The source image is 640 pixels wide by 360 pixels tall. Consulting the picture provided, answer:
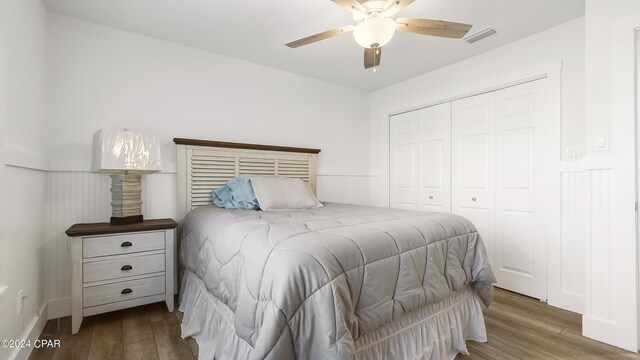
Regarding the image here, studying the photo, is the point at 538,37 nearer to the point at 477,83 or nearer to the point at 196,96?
the point at 477,83

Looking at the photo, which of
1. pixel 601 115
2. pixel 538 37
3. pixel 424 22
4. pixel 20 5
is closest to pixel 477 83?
pixel 538 37

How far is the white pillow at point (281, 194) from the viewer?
255 cm

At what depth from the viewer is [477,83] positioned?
120 inches

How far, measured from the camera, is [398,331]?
56.9 inches

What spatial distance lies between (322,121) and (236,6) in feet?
6.04

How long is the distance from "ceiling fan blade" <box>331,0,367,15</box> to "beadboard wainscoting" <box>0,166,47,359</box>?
200 cm

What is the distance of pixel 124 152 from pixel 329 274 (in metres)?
1.84

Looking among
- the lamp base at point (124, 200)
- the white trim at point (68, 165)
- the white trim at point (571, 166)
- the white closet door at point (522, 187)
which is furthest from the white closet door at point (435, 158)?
the white trim at point (68, 165)

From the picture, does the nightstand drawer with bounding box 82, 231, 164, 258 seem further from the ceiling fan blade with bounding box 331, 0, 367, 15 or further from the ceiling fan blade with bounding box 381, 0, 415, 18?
the ceiling fan blade with bounding box 381, 0, 415, 18

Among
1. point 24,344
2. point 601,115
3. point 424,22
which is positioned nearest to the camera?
point 24,344

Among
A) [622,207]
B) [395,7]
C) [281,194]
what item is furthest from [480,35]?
[281,194]

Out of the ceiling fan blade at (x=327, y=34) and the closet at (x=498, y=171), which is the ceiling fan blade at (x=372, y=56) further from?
the closet at (x=498, y=171)

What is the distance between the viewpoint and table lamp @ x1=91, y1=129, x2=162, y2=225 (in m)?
2.03

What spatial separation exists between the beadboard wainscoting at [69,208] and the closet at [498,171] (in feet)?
9.59
